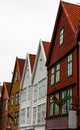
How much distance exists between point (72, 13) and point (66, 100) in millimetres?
8031

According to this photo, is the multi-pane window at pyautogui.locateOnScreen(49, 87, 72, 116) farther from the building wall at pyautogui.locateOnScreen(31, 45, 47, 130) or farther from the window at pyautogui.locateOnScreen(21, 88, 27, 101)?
the window at pyautogui.locateOnScreen(21, 88, 27, 101)

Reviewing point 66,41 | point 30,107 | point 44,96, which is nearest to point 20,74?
point 30,107

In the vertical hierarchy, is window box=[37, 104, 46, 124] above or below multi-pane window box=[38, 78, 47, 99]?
below

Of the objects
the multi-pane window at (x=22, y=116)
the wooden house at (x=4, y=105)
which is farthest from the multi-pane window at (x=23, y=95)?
the wooden house at (x=4, y=105)

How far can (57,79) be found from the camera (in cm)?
3048

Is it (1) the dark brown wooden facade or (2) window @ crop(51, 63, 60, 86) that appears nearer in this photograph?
(1) the dark brown wooden facade

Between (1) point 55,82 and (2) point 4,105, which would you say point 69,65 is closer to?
(1) point 55,82

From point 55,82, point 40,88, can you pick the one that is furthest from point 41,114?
point 55,82

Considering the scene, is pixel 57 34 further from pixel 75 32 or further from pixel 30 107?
pixel 30 107

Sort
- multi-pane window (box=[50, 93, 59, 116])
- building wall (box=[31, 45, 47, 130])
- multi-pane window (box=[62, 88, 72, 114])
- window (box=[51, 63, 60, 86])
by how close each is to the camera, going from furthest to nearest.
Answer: building wall (box=[31, 45, 47, 130])
window (box=[51, 63, 60, 86])
multi-pane window (box=[50, 93, 59, 116])
multi-pane window (box=[62, 88, 72, 114])

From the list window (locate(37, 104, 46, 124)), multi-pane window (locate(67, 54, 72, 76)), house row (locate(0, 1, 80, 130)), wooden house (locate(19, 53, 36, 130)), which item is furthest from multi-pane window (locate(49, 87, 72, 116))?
wooden house (locate(19, 53, 36, 130))

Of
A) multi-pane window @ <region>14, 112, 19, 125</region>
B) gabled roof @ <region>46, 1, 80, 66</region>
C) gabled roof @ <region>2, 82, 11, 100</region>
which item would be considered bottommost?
multi-pane window @ <region>14, 112, 19, 125</region>

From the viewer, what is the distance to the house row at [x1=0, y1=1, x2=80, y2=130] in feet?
86.1

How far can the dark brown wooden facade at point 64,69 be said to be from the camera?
1025 inches
